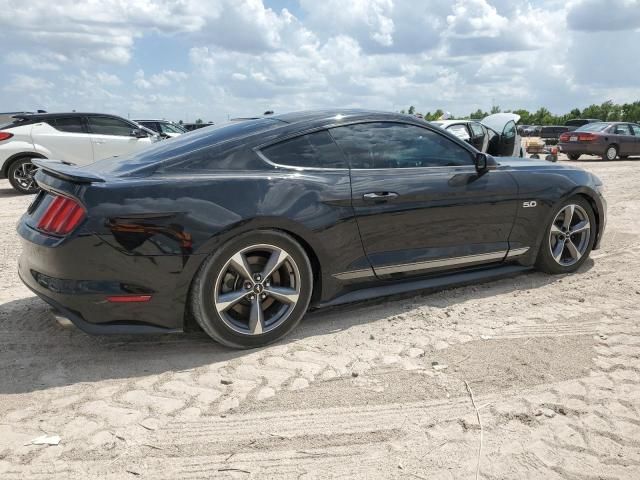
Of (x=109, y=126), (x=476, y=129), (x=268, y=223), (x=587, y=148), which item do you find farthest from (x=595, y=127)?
(x=268, y=223)

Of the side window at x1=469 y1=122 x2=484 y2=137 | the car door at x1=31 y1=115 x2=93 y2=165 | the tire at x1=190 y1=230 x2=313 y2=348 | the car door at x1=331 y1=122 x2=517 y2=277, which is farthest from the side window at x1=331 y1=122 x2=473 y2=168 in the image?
the car door at x1=31 y1=115 x2=93 y2=165

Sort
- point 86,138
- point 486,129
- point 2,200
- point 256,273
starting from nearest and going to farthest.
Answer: point 256,273, point 2,200, point 86,138, point 486,129

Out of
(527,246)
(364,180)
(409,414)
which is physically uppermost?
(364,180)

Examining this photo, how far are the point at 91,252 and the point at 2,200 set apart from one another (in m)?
8.31

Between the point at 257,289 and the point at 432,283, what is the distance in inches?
55.8

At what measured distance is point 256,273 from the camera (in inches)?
142

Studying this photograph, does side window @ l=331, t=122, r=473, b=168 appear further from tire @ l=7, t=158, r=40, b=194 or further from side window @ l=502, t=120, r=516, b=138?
tire @ l=7, t=158, r=40, b=194

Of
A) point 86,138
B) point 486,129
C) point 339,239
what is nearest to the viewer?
point 339,239

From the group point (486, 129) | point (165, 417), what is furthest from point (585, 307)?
point (486, 129)

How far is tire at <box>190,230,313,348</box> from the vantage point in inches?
136

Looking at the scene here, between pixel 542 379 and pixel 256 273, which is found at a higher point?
pixel 256 273

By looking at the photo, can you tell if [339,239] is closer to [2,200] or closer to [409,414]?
[409,414]

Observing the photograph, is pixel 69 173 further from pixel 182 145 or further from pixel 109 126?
pixel 109 126

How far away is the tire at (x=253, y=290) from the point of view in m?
3.45
